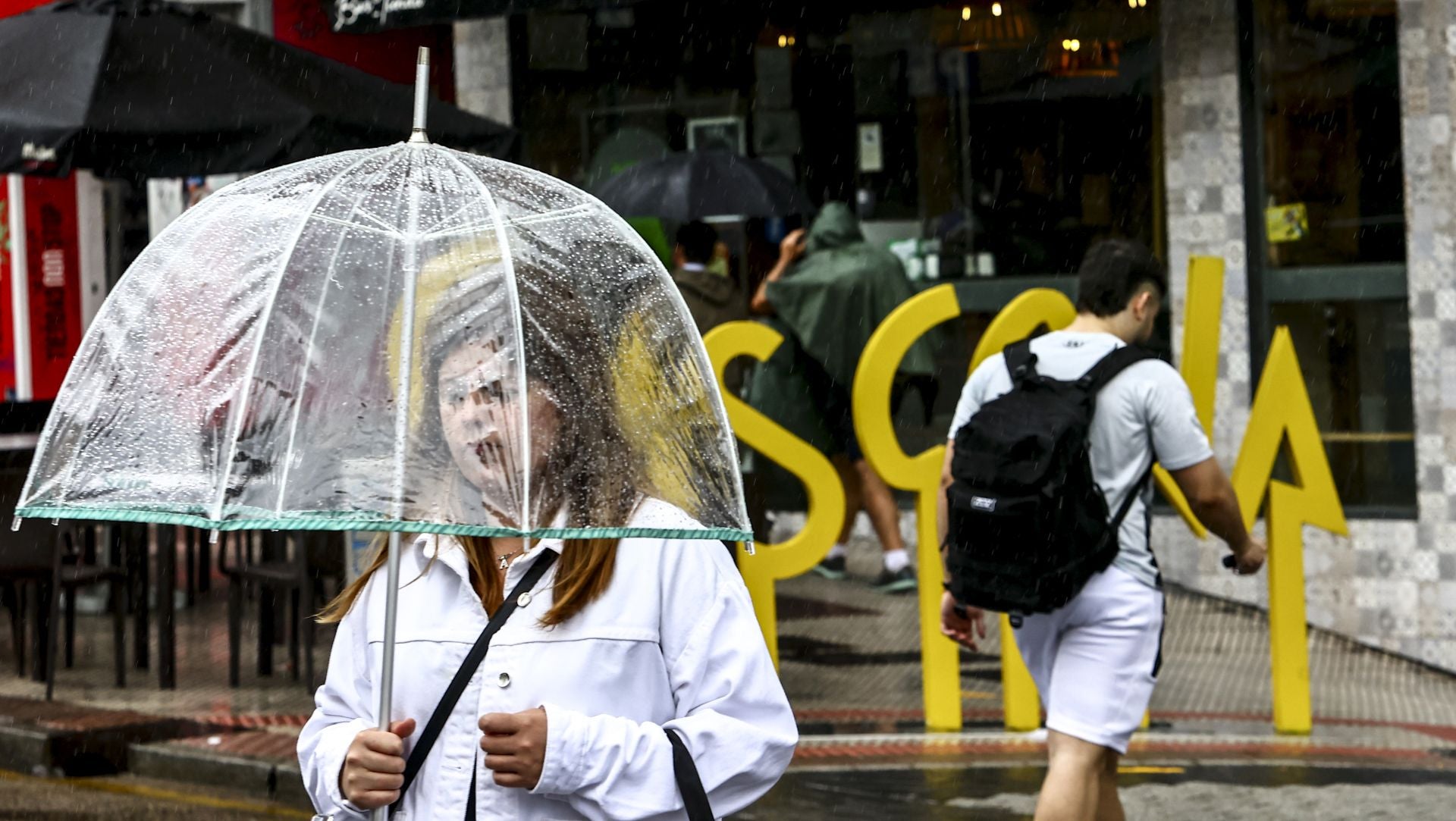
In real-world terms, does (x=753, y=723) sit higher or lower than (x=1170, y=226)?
lower

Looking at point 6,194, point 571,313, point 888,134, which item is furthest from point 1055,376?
point 6,194

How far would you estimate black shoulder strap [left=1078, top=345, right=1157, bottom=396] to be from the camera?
5234 millimetres

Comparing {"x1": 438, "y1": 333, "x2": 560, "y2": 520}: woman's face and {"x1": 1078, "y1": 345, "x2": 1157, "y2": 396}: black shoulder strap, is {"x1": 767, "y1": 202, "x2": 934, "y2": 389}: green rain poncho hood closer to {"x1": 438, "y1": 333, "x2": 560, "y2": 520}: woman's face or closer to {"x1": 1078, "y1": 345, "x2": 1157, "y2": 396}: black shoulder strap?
{"x1": 1078, "y1": 345, "x2": 1157, "y2": 396}: black shoulder strap

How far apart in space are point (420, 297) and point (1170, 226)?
8844 millimetres

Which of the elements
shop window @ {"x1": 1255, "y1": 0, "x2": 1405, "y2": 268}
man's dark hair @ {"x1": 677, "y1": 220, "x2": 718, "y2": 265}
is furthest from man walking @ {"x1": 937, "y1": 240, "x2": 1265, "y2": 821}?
shop window @ {"x1": 1255, "y1": 0, "x2": 1405, "y2": 268}

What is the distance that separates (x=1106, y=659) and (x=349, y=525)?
10.5 feet

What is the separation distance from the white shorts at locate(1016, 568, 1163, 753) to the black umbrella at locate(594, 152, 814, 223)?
18.9ft

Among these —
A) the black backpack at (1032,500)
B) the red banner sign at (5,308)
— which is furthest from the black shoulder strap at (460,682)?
the red banner sign at (5,308)

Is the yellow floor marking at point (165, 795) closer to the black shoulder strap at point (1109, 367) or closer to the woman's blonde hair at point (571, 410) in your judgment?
the black shoulder strap at point (1109, 367)

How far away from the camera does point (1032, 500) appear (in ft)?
16.7

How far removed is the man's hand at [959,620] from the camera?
5527mm

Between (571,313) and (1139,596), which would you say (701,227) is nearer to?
(1139,596)

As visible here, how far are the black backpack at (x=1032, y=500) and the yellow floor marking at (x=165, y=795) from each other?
122 inches

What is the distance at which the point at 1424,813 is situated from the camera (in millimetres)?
6609
